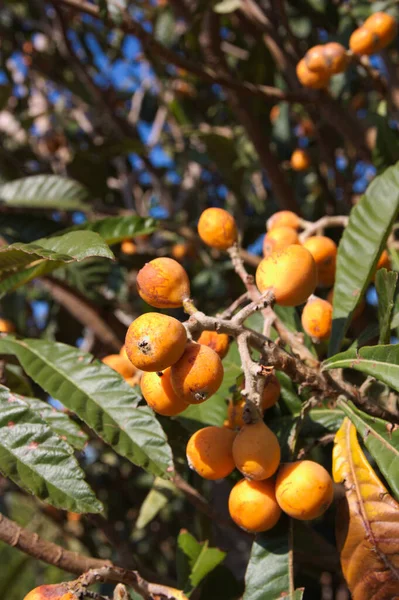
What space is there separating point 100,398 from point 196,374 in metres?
0.38

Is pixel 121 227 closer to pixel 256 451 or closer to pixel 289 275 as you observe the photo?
pixel 289 275

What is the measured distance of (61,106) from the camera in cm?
382

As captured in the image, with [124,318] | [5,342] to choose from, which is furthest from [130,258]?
[5,342]

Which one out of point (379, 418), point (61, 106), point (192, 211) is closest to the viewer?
point (379, 418)

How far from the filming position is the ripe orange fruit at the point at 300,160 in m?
2.68

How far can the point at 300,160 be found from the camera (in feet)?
8.79

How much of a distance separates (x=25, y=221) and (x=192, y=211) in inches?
42.8

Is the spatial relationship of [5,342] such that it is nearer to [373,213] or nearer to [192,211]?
[373,213]

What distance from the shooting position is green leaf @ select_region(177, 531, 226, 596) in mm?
1214

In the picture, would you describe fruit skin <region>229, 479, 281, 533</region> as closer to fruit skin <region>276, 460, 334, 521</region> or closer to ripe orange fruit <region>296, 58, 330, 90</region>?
fruit skin <region>276, 460, 334, 521</region>

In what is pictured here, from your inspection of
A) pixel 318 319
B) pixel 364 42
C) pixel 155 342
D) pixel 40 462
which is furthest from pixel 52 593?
pixel 364 42

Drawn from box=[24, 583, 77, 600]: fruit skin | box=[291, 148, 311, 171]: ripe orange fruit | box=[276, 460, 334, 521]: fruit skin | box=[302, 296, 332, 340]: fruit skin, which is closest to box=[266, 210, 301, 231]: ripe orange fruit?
box=[302, 296, 332, 340]: fruit skin

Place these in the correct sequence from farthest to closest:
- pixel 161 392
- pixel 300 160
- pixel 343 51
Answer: pixel 300 160, pixel 343 51, pixel 161 392

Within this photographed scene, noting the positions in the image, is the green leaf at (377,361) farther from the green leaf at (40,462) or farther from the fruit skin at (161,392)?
the green leaf at (40,462)
